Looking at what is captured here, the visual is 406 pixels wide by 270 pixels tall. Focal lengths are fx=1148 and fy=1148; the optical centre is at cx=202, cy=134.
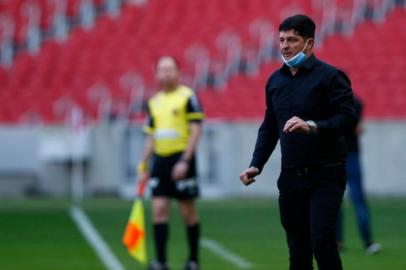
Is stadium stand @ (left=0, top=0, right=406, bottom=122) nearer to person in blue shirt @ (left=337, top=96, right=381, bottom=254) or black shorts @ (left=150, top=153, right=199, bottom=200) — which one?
person in blue shirt @ (left=337, top=96, right=381, bottom=254)

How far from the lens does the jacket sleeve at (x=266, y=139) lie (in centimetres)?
Answer: 807

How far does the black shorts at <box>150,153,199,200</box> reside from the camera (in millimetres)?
11789

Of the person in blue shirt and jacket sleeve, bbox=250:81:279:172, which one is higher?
jacket sleeve, bbox=250:81:279:172

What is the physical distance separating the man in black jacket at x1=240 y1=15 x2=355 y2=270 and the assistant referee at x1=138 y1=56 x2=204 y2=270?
12.7 feet

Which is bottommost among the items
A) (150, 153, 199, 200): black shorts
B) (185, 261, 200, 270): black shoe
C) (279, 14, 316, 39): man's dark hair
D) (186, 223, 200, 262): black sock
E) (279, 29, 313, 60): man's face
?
(185, 261, 200, 270): black shoe

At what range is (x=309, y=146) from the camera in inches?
303

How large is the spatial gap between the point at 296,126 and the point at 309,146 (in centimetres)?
59

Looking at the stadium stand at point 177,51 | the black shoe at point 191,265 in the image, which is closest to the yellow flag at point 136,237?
the black shoe at point 191,265

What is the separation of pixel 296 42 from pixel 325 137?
66 centimetres

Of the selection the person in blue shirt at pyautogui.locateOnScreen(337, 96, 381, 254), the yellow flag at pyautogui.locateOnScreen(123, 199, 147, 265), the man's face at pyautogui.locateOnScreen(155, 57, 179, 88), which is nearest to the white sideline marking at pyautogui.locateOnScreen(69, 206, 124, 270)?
the yellow flag at pyautogui.locateOnScreen(123, 199, 147, 265)

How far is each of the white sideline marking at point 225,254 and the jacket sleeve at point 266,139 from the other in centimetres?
388

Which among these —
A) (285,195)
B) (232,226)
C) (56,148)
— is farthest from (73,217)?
(285,195)

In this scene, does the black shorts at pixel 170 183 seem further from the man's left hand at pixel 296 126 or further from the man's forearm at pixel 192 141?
the man's left hand at pixel 296 126

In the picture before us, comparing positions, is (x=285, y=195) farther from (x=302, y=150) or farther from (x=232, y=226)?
(x=232, y=226)
